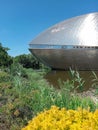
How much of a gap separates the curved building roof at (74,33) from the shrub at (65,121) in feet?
77.0

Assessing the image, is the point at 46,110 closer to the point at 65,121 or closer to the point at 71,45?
the point at 65,121

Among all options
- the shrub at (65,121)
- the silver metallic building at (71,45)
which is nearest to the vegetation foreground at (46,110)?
the shrub at (65,121)

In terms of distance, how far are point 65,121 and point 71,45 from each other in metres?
24.3

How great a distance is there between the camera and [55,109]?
518 centimetres

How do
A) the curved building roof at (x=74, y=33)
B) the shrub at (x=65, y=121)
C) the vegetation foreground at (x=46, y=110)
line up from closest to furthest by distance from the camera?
the shrub at (x=65, y=121) < the vegetation foreground at (x=46, y=110) < the curved building roof at (x=74, y=33)

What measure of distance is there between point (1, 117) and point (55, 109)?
8.93 feet

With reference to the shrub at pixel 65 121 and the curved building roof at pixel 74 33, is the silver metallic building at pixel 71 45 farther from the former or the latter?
the shrub at pixel 65 121

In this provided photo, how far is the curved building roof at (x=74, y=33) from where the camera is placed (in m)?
28.9

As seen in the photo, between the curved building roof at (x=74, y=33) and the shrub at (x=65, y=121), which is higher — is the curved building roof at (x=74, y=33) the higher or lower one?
the higher one

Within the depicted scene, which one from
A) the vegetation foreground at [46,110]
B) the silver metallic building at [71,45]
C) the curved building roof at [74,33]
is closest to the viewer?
the vegetation foreground at [46,110]

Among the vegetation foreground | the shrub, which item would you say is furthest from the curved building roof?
the shrub

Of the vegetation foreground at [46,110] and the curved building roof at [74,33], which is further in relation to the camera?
the curved building roof at [74,33]

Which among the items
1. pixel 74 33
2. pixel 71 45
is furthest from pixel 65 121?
pixel 74 33

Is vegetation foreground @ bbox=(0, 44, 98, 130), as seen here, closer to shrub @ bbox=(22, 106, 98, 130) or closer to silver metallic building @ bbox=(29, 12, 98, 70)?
shrub @ bbox=(22, 106, 98, 130)
